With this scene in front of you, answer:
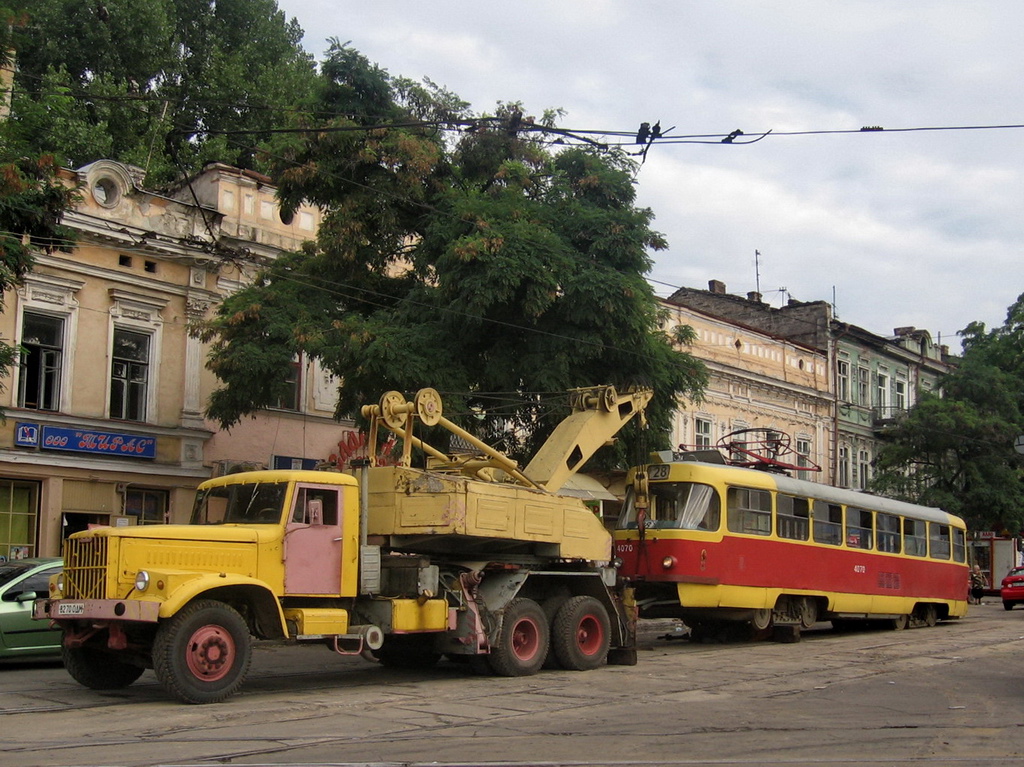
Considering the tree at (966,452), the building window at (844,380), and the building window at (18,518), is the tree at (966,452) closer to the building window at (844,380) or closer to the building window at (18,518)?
the building window at (844,380)

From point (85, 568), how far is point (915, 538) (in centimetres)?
1813

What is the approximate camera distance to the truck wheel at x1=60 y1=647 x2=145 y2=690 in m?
12.9

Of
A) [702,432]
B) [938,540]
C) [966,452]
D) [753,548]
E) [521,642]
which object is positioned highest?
[702,432]

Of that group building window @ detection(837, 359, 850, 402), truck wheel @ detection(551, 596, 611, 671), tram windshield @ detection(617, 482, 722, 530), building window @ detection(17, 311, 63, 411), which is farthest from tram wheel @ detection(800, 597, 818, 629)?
building window @ detection(837, 359, 850, 402)

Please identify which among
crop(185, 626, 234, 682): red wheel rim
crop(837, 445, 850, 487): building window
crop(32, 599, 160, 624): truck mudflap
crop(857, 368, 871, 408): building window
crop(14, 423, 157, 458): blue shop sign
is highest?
crop(857, 368, 871, 408): building window

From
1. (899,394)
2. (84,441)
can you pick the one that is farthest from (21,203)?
(899,394)

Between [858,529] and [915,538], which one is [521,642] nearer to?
[858,529]

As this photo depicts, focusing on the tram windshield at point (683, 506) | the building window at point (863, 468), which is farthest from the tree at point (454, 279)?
the building window at point (863, 468)

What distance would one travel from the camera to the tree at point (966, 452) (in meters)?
42.0

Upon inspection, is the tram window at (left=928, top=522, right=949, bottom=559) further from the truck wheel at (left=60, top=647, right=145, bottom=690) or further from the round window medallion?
the round window medallion

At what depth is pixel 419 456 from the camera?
850 inches

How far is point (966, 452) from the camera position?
140ft

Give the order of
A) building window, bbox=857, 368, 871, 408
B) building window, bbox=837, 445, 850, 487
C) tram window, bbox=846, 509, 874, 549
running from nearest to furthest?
tram window, bbox=846, 509, 874, 549 → building window, bbox=837, 445, 850, 487 → building window, bbox=857, 368, 871, 408

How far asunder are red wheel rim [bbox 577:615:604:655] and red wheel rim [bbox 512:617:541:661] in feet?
3.01
